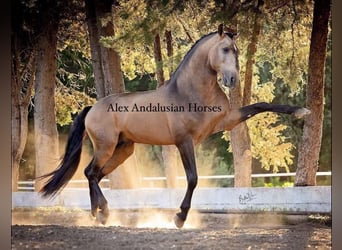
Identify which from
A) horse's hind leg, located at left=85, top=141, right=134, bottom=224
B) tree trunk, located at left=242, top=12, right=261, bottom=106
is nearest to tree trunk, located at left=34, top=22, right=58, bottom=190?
horse's hind leg, located at left=85, top=141, right=134, bottom=224

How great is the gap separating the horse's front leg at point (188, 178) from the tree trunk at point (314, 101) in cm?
82

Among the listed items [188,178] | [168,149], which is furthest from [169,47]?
[188,178]

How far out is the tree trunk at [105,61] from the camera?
6.46m

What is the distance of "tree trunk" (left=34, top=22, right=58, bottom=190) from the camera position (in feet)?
21.2

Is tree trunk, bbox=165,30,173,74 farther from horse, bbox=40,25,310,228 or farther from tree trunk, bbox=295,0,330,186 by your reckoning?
tree trunk, bbox=295,0,330,186

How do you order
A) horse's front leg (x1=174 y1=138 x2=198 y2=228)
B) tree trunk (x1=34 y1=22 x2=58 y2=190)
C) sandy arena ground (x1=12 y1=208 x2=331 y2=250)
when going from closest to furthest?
1. sandy arena ground (x1=12 y1=208 x2=331 y2=250)
2. horse's front leg (x1=174 y1=138 x2=198 y2=228)
3. tree trunk (x1=34 y1=22 x2=58 y2=190)

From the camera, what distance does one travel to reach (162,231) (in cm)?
633

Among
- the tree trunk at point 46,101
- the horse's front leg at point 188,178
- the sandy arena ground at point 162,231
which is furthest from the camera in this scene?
the tree trunk at point 46,101

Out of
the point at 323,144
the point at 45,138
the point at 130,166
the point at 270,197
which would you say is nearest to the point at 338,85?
the point at 323,144

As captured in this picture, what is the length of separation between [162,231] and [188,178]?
47 centimetres

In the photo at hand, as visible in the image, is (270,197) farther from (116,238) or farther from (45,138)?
(45,138)

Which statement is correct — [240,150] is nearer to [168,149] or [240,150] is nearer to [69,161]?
[168,149]

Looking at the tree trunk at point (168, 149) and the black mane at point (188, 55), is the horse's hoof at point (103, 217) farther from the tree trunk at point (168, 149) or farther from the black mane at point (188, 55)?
the black mane at point (188, 55)

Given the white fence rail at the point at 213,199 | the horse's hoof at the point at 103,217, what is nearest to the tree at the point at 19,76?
the white fence rail at the point at 213,199
